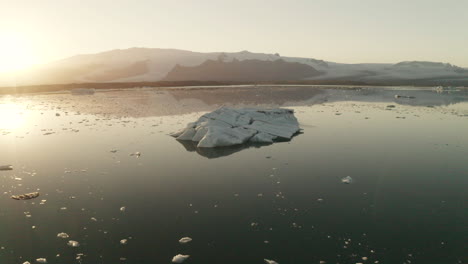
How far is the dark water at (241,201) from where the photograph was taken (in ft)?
16.4

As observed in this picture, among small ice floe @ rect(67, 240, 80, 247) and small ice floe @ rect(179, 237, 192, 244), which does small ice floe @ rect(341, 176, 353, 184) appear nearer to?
small ice floe @ rect(179, 237, 192, 244)

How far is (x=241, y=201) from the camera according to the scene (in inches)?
267

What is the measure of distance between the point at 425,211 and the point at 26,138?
14199mm

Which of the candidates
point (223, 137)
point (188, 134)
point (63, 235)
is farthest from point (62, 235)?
point (188, 134)

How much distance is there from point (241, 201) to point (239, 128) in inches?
270

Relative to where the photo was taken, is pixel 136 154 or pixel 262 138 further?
pixel 262 138

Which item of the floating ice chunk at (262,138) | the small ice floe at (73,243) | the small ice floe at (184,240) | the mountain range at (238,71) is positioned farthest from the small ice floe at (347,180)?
the mountain range at (238,71)

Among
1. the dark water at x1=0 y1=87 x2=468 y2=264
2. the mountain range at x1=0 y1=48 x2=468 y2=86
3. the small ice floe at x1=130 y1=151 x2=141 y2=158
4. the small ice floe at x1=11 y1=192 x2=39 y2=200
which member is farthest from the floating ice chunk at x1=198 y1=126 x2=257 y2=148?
the mountain range at x1=0 y1=48 x2=468 y2=86

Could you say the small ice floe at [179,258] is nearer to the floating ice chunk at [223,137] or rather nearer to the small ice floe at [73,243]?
the small ice floe at [73,243]

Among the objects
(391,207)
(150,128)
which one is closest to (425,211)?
(391,207)

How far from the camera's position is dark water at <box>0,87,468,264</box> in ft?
16.4

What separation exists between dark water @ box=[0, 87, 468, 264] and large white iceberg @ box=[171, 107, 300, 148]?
743mm

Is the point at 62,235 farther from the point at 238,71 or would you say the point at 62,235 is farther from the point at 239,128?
the point at 238,71

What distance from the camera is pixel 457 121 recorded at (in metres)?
17.7
